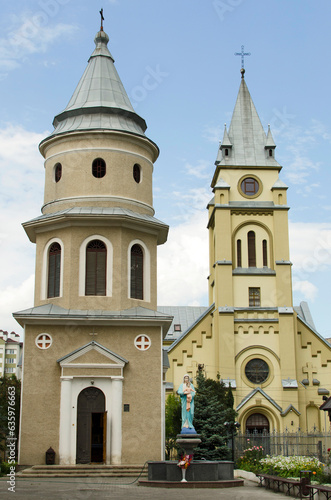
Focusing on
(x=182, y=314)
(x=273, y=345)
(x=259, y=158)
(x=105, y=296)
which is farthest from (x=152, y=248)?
(x=182, y=314)

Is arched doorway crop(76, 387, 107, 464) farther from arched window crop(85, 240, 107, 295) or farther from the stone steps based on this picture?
arched window crop(85, 240, 107, 295)

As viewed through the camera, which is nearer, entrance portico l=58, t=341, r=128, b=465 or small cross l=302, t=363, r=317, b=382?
entrance portico l=58, t=341, r=128, b=465

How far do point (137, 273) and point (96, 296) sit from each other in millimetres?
2140

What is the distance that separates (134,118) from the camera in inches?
1140

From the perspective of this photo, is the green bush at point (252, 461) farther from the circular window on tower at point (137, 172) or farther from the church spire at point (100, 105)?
the church spire at point (100, 105)

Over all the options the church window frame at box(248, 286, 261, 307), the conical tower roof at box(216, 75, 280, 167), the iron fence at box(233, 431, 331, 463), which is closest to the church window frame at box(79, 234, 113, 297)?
the iron fence at box(233, 431, 331, 463)

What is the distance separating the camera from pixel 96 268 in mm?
25938

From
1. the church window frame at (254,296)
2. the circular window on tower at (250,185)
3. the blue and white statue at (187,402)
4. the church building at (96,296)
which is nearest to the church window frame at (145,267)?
the church building at (96,296)

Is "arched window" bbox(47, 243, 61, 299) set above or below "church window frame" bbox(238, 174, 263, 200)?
below

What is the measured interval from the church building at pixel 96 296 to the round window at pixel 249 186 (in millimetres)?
18530

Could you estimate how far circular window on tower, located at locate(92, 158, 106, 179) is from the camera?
2736 cm

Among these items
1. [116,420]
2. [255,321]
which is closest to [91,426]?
[116,420]

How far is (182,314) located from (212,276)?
50.3ft

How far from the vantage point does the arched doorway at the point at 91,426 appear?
23422mm
